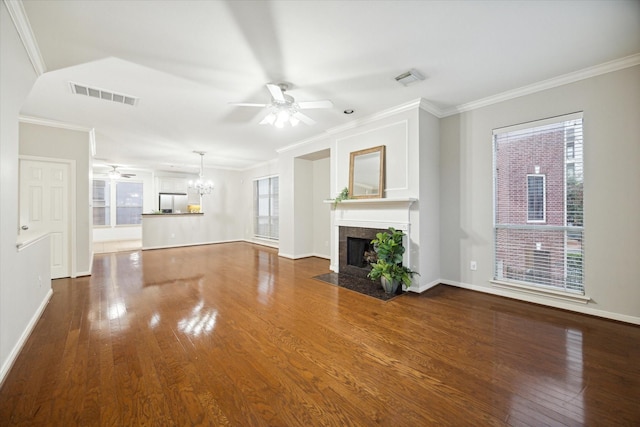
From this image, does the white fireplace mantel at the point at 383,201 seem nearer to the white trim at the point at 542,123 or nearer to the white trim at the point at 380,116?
the white trim at the point at 380,116

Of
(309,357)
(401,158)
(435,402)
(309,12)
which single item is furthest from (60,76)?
(435,402)

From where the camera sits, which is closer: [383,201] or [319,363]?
[319,363]

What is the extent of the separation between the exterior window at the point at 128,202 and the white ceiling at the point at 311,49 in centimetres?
640

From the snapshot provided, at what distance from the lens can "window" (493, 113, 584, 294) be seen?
299 cm

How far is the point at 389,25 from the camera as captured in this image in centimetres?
215

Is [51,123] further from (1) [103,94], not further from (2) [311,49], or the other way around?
(2) [311,49]

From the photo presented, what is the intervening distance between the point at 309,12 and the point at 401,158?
2.45m

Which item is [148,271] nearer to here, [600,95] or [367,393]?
[367,393]

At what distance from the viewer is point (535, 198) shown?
3.27m

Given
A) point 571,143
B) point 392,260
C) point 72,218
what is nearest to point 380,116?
point 392,260

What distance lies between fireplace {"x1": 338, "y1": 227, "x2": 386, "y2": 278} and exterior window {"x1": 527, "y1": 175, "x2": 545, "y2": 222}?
225 centimetres

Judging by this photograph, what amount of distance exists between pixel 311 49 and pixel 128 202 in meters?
10.5

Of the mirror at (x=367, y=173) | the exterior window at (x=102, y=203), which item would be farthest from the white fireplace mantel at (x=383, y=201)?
the exterior window at (x=102, y=203)

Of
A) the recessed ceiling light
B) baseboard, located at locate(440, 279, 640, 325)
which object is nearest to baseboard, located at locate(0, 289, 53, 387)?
the recessed ceiling light
